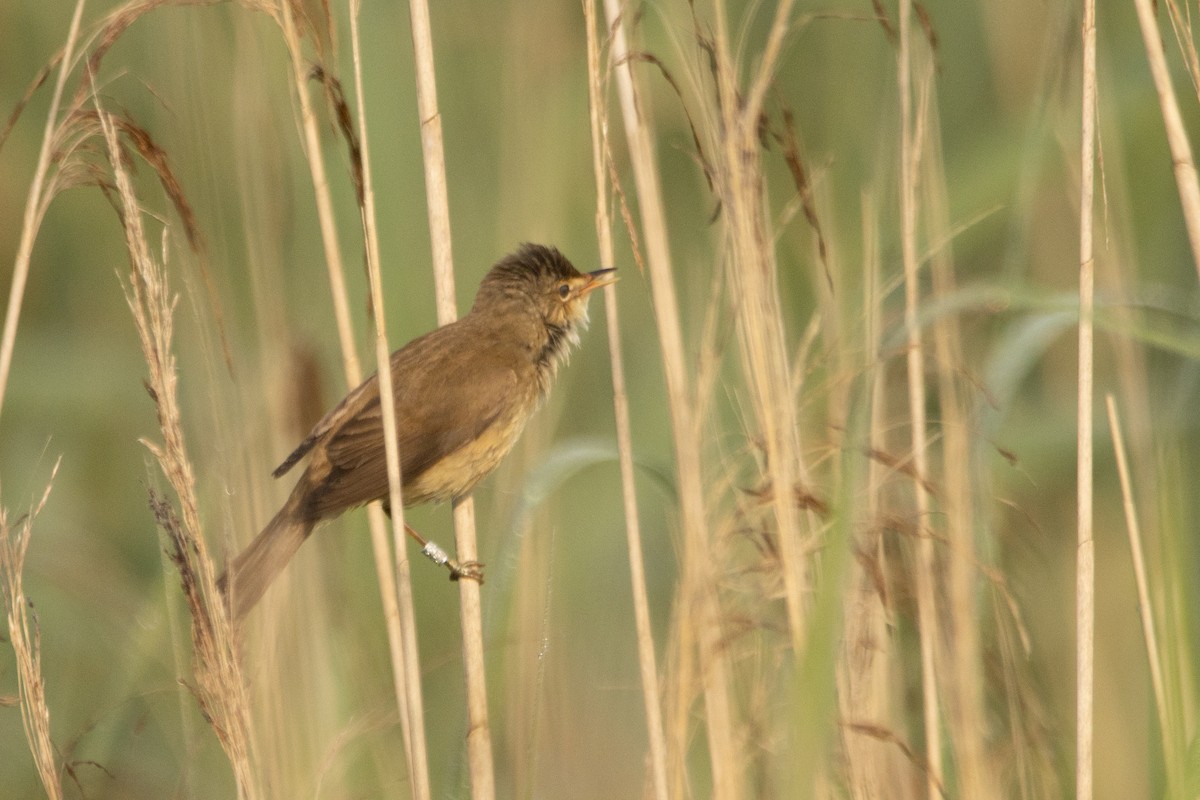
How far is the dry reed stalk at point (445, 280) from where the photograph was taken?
224 centimetres

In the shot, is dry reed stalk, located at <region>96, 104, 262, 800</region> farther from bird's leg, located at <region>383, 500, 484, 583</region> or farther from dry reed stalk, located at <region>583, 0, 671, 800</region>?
bird's leg, located at <region>383, 500, 484, 583</region>

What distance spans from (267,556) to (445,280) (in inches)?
25.7

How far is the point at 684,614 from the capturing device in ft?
6.29

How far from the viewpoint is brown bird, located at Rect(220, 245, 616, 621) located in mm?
2730

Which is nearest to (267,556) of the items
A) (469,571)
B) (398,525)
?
(469,571)

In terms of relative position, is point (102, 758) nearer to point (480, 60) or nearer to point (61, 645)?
point (61, 645)

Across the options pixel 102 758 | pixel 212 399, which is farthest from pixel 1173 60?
pixel 102 758

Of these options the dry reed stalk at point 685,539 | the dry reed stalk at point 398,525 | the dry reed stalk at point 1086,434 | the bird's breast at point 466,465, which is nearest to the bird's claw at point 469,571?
Result: the dry reed stalk at point 398,525

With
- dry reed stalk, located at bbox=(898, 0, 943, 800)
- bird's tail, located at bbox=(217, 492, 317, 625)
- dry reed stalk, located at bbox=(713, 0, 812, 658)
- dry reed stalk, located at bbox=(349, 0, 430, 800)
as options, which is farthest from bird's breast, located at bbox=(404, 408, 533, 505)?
dry reed stalk, located at bbox=(713, 0, 812, 658)

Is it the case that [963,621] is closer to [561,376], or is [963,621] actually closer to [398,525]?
[398,525]

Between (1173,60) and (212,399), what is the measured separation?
2.10 metres

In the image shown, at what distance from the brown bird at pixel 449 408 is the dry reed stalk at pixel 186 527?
0.70 m

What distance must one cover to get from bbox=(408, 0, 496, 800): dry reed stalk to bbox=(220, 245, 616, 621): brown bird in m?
0.21

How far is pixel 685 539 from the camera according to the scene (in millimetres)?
2000
